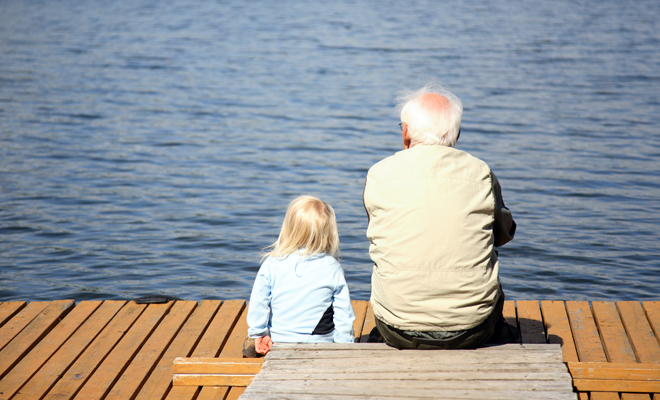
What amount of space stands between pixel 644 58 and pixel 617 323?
13677mm

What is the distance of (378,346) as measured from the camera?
116 inches

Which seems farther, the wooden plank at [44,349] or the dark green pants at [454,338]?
the wooden plank at [44,349]

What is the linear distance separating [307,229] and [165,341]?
143cm

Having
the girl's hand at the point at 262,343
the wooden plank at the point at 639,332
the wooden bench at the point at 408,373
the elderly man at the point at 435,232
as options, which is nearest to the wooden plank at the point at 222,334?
the girl's hand at the point at 262,343

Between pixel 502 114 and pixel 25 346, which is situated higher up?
pixel 25 346

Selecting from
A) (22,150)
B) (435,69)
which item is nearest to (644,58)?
(435,69)

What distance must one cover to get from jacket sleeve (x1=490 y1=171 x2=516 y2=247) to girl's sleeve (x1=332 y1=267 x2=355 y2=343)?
2.45 ft

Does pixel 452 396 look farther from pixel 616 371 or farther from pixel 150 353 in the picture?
pixel 150 353

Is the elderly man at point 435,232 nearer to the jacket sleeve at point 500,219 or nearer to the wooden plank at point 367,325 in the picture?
the jacket sleeve at point 500,219

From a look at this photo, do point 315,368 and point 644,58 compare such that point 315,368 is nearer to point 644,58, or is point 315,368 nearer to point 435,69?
point 435,69

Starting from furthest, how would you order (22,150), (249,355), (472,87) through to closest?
(472,87) → (22,150) → (249,355)

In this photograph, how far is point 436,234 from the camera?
2.60 m

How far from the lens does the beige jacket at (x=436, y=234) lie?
2.60 m

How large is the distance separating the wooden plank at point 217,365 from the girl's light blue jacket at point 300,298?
0.25 metres
